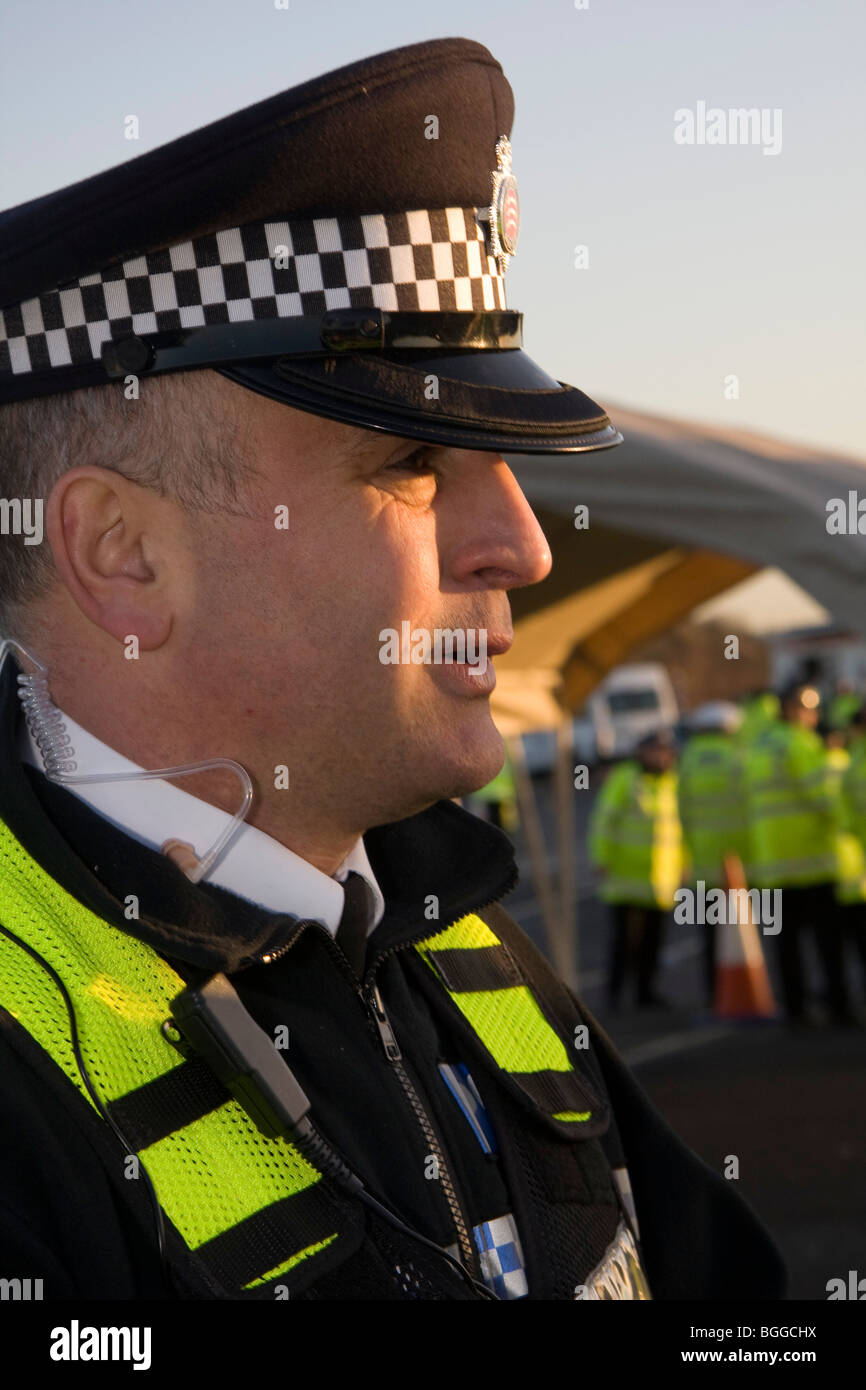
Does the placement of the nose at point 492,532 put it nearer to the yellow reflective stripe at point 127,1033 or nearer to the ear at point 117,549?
the ear at point 117,549

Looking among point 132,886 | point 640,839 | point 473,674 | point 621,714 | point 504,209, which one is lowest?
point 621,714

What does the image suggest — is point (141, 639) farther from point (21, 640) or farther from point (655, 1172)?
point (655, 1172)

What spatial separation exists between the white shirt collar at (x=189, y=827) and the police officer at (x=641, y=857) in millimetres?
9096

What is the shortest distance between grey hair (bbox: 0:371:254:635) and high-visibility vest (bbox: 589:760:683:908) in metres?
9.33

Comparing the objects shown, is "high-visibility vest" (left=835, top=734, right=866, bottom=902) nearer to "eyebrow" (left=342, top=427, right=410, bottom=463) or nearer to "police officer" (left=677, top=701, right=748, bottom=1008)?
"police officer" (left=677, top=701, right=748, bottom=1008)

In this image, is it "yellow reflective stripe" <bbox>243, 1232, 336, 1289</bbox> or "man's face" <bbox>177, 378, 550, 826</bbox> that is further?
"man's face" <bbox>177, 378, 550, 826</bbox>

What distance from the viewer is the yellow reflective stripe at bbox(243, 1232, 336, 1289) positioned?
1191 mm

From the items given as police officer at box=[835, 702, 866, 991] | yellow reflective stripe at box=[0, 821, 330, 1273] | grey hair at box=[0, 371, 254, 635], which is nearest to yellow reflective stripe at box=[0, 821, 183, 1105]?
yellow reflective stripe at box=[0, 821, 330, 1273]

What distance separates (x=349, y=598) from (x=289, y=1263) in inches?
22.0

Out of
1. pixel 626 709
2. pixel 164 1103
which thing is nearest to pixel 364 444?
pixel 164 1103

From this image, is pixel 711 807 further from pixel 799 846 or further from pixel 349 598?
pixel 349 598

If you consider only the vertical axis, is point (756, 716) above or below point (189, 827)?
below

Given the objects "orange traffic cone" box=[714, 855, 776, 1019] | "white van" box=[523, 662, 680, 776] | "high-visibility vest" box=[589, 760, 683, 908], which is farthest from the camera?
"white van" box=[523, 662, 680, 776]

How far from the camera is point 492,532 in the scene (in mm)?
1398
